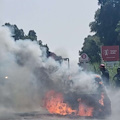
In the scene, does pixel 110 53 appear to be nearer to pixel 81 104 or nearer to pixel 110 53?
pixel 110 53

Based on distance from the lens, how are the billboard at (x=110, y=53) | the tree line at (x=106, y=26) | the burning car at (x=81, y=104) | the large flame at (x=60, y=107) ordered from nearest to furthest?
1. the burning car at (x=81, y=104)
2. the large flame at (x=60, y=107)
3. the billboard at (x=110, y=53)
4. the tree line at (x=106, y=26)

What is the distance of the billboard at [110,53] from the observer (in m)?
25.0

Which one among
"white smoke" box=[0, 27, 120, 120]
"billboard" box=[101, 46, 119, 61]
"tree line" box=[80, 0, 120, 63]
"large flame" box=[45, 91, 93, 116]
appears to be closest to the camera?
"large flame" box=[45, 91, 93, 116]

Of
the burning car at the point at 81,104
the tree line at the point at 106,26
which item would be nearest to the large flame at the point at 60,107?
the burning car at the point at 81,104

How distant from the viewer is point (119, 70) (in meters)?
17.0

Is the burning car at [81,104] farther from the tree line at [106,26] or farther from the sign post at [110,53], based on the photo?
the tree line at [106,26]

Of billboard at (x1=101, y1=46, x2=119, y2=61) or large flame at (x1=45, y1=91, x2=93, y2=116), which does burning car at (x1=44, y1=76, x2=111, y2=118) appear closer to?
large flame at (x1=45, y1=91, x2=93, y2=116)

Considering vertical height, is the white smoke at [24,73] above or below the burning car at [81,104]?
above

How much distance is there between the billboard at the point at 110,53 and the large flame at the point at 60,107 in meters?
11.4

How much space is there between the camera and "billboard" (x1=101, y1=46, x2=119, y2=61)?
81.9ft

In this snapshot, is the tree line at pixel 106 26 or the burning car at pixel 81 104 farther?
the tree line at pixel 106 26

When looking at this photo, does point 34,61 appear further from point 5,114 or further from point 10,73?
point 5,114

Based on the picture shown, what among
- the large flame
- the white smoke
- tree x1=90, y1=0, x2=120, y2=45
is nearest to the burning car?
the large flame

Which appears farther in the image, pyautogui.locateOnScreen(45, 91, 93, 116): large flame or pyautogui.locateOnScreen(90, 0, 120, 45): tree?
pyautogui.locateOnScreen(90, 0, 120, 45): tree
